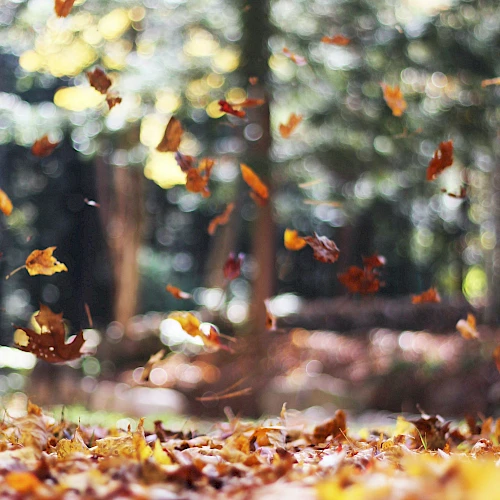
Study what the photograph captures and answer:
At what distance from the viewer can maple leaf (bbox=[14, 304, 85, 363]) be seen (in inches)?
81.3

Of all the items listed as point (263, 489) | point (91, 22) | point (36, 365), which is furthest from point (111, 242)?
point (263, 489)

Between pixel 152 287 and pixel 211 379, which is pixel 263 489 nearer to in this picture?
pixel 211 379

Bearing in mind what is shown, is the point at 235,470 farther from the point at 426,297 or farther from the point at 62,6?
the point at 62,6

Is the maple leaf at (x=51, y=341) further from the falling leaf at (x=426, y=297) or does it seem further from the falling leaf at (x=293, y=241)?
the falling leaf at (x=426, y=297)

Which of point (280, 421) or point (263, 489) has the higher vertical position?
point (263, 489)

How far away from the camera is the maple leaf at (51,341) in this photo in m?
2.06

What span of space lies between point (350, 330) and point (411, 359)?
586 centimetres

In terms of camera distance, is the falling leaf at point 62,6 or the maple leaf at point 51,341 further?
the falling leaf at point 62,6

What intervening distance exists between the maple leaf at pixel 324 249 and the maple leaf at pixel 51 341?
2.59 feet

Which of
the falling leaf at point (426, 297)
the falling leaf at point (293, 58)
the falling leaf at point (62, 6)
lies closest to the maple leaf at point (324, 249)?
the falling leaf at point (426, 297)

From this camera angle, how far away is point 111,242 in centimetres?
1320

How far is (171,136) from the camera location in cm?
232

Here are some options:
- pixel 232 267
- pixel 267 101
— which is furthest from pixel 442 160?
pixel 267 101

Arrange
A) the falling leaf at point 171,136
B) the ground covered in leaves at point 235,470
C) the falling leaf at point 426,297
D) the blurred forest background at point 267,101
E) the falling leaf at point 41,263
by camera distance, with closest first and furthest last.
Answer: the ground covered in leaves at point 235,470 → the falling leaf at point 41,263 → the falling leaf at point 171,136 → the falling leaf at point 426,297 → the blurred forest background at point 267,101
